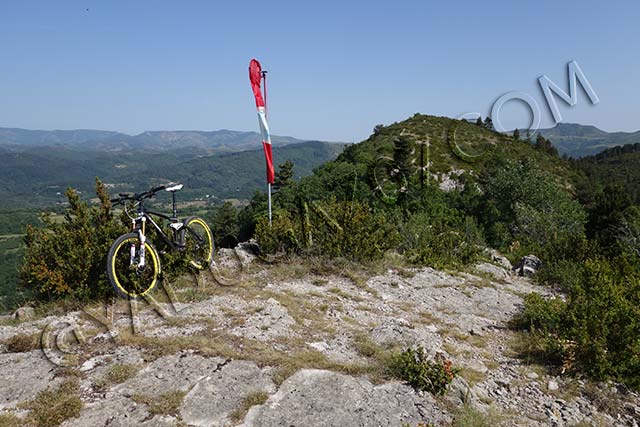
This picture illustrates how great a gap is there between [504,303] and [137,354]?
23.9 feet

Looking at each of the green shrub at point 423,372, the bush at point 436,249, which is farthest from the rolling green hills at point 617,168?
the green shrub at point 423,372

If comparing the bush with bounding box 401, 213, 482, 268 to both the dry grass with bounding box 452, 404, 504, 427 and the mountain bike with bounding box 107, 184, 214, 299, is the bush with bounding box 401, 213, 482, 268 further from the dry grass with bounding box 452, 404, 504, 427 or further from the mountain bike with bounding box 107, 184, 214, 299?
the mountain bike with bounding box 107, 184, 214, 299

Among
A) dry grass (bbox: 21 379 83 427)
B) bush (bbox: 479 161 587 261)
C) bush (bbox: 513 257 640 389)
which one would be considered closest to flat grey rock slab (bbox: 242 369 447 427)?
dry grass (bbox: 21 379 83 427)

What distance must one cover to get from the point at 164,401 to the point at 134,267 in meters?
2.71

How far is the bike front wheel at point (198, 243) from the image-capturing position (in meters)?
7.83

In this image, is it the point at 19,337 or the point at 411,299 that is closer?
the point at 19,337

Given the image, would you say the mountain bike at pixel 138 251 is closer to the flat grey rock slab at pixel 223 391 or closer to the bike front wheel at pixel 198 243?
the bike front wheel at pixel 198 243

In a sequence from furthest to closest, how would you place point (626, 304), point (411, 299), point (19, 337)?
point (411, 299) → point (626, 304) → point (19, 337)

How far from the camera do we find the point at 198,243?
8.09 metres

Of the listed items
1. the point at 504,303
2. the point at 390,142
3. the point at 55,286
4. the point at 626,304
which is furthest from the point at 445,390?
the point at 390,142

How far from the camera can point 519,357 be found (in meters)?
6.06

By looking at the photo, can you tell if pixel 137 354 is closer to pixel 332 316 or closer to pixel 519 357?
pixel 332 316

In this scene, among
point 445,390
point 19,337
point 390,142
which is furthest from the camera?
point 390,142

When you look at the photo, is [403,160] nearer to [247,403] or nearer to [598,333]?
[598,333]
